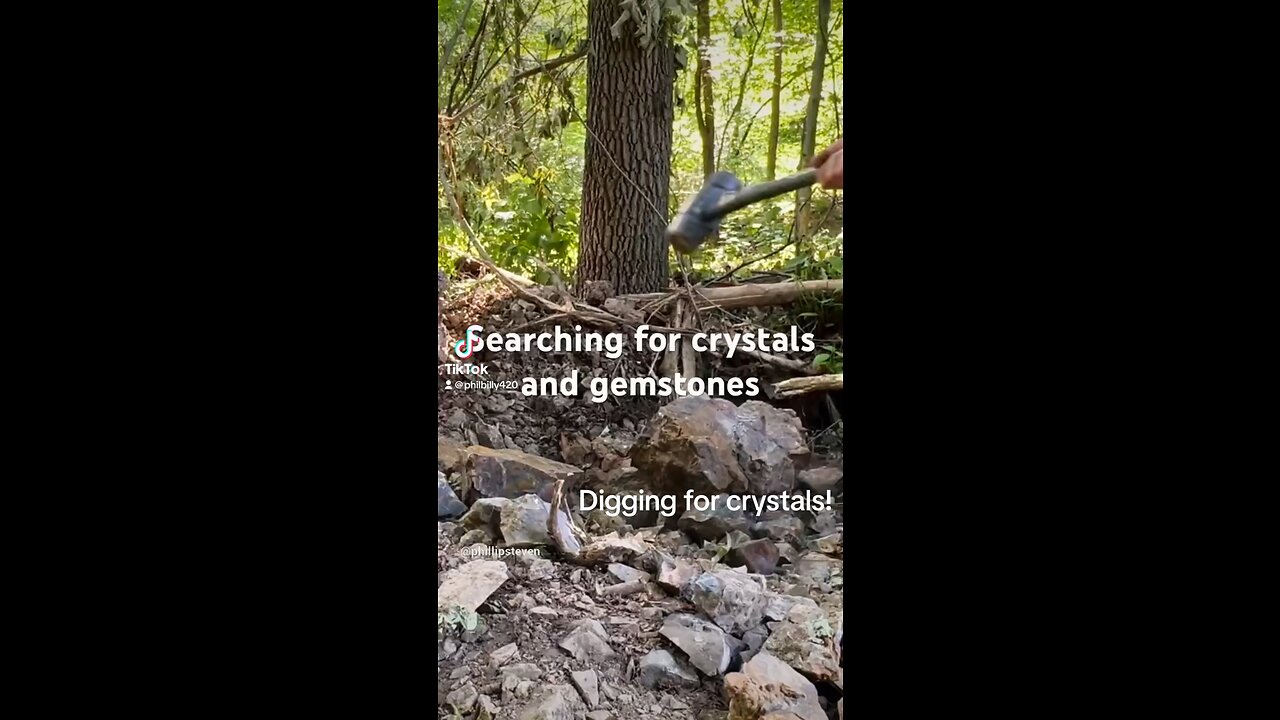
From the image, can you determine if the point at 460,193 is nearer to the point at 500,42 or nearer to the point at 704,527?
the point at 500,42

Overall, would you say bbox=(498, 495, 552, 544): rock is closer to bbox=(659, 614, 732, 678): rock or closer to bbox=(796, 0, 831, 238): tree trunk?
bbox=(659, 614, 732, 678): rock

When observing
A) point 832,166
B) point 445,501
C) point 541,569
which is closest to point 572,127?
point 832,166

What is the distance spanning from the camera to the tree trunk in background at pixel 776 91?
234 centimetres

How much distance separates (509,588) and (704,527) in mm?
467

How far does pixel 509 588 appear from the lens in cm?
239

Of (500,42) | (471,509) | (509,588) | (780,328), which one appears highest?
(500,42)

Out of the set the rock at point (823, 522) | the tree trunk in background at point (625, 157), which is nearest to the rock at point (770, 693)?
the rock at point (823, 522)

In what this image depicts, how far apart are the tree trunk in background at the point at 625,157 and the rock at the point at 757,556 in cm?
63

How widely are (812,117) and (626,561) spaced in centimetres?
109

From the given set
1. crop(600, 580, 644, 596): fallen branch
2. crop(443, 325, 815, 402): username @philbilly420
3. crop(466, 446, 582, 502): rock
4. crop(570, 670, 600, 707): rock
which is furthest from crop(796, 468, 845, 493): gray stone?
crop(570, 670, 600, 707): rock

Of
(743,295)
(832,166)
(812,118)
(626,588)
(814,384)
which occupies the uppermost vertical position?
(812,118)

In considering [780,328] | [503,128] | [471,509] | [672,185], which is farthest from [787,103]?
[471,509]

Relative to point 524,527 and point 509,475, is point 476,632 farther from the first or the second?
point 509,475

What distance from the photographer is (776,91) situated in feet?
7.83
